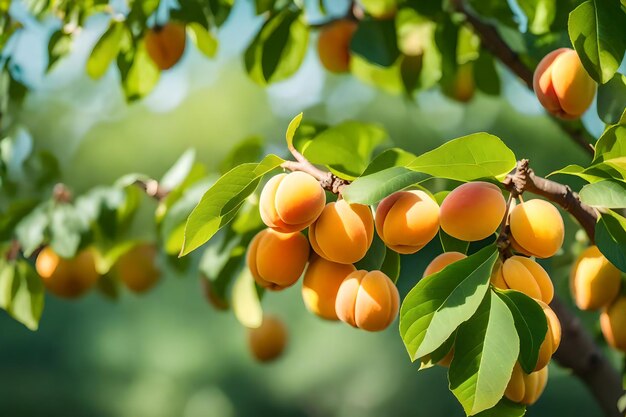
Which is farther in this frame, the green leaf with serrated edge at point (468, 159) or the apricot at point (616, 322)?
the apricot at point (616, 322)

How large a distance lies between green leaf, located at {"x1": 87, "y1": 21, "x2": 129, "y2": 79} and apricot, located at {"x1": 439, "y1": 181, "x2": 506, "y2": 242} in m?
0.68

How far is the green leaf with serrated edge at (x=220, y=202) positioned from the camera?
686mm

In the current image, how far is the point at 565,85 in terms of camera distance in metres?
0.80

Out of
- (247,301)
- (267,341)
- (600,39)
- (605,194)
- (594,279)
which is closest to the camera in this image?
(605,194)

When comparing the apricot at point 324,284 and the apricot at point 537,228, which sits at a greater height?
the apricot at point 537,228

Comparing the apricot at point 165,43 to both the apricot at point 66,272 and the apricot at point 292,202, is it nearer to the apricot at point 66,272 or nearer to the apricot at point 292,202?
the apricot at point 66,272

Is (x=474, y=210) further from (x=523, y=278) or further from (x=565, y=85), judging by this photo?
(x=565, y=85)

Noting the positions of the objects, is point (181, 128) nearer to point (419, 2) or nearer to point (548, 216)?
point (419, 2)

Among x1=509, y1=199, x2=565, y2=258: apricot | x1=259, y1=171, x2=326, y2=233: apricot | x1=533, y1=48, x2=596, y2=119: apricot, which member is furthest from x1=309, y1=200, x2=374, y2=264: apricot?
x1=533, y1=48, x2=596, y2=119: apricot

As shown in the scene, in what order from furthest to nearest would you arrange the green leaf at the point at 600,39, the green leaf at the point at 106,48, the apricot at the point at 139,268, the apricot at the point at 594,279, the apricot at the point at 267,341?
the apricot at the point at 267,341 < the apricot at the point at 139,268 < the green leaf at the point at 106,48 < the apricot at the point at 594,279 < the green leaf at the point at 600,39

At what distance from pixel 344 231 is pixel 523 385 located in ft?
0.62

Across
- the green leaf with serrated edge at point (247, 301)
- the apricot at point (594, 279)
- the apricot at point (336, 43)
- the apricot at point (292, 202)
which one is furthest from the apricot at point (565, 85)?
the apricot at point (336, 43)

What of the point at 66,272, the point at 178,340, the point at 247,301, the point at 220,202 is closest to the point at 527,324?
the point at 220,202

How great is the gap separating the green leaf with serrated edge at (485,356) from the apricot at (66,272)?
0.80 meters
